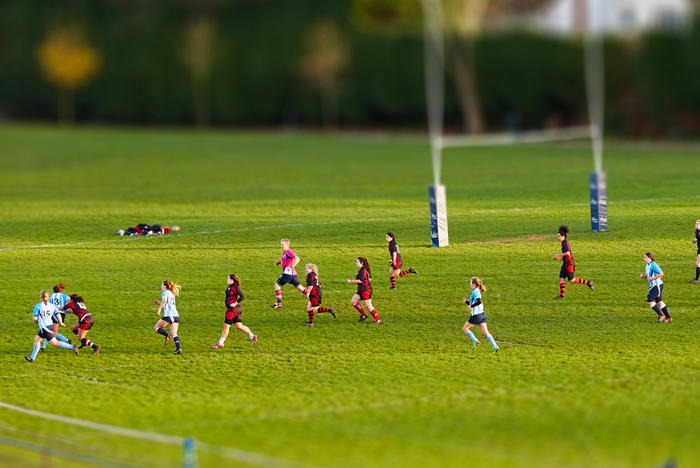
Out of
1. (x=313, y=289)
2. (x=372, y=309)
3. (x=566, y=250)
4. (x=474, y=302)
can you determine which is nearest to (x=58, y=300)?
(x=313, y=289)

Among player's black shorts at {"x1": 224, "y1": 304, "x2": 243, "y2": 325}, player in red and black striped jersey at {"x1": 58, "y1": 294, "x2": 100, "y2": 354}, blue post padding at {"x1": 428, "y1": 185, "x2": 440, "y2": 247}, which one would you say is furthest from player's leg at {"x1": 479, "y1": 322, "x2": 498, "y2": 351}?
player in red and black striped jersey at {"x1": 58, "y1": 294, "x2": 100, "y2": 354}

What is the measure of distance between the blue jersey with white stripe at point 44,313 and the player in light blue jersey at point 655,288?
531 inches

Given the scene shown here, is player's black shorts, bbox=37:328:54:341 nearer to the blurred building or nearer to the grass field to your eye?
the grass field

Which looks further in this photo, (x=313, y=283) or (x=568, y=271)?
(x=568, y=271)

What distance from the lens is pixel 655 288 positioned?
27188 mm

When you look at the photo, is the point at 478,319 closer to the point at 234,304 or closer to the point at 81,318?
the point at 234,304

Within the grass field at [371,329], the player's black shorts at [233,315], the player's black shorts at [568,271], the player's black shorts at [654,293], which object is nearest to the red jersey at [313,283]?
the grass field at [371,329]

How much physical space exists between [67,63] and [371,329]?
81.7 metres

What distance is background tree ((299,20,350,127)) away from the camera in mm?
85500

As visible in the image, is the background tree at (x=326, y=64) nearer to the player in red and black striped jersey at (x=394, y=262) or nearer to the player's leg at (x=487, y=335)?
the player in red and black striped jersey at (x=394, y=262)

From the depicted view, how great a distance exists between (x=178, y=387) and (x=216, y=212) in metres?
18.5

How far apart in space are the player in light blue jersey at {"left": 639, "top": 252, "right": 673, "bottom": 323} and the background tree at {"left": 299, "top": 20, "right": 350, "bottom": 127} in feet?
195

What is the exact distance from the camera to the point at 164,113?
3979 inches

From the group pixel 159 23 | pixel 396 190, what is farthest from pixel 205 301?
pixel 159 23
